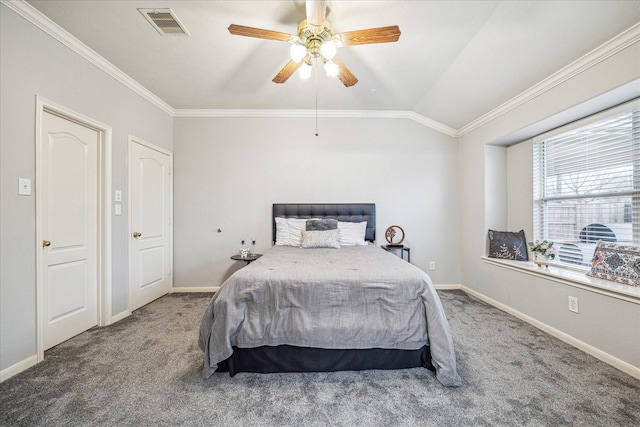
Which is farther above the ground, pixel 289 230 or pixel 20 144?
pixel 20 144

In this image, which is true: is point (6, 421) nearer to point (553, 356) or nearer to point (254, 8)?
point (254, 8)

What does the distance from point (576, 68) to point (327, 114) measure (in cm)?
265

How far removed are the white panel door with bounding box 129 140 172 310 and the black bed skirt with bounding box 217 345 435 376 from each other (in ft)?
6.45

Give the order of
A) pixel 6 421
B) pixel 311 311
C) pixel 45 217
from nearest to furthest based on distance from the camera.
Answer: pixel 6 421 → pixel 311 311 → pixel 45 217

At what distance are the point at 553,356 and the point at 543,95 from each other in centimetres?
240

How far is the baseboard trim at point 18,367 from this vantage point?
5.44ft

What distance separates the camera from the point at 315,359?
5.69 feet

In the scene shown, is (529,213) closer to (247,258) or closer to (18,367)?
(247,258)

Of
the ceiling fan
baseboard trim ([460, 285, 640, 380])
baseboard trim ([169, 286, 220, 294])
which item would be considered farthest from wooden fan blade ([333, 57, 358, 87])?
baseboard trim ([169, 286, 220, 294])

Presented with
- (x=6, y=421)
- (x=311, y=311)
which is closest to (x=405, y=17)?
(x=311, y=311)

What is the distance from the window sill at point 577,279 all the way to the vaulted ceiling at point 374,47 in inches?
74.4

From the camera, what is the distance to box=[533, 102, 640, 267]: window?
6.87 ft

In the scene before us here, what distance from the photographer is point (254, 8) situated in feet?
6.06

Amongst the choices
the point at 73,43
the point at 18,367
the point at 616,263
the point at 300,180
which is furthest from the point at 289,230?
the point at 616,263
